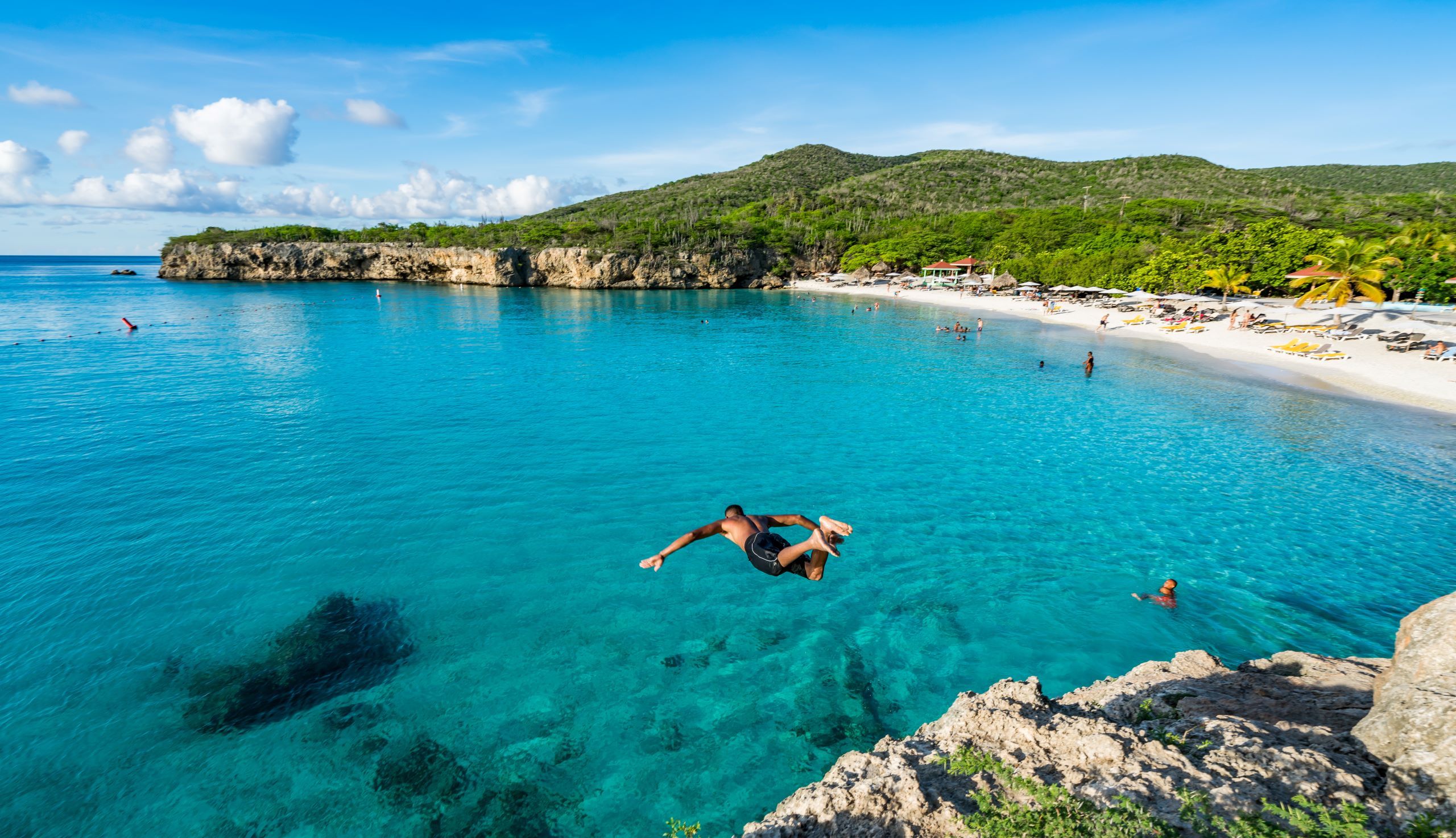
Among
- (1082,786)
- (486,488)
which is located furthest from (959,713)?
(486,488)

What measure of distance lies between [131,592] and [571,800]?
11.1 meters

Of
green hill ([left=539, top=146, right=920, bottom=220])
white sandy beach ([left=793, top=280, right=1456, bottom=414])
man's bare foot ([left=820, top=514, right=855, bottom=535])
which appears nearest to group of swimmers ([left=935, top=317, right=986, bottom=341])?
white sandy beach ([left=793, top=280, right=1456, bottom=414])

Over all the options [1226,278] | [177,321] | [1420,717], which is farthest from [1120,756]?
[177,321]

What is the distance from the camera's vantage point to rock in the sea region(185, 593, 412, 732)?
29.0ft

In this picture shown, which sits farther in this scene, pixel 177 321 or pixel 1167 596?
pixel 177 321

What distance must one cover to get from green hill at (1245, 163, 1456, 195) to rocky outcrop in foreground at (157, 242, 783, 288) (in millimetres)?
128895

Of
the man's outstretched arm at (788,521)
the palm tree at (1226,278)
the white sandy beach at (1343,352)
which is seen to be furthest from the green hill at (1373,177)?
the man's outstretched arm at (788,521)

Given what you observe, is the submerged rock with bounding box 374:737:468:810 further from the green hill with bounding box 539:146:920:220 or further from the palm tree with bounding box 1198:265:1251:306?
Result: the green hill with bounding box 539:146:920:220

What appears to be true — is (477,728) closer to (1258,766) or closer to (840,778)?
(840,778)

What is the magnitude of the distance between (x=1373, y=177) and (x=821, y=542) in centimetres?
21102

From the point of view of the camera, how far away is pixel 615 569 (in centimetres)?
1271

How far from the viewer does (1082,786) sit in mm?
4781

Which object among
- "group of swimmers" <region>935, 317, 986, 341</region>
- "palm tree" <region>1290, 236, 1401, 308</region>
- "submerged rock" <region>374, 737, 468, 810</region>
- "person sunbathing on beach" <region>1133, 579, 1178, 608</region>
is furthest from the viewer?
"group of swimmers" <region>935, 317, 986, 341</region>

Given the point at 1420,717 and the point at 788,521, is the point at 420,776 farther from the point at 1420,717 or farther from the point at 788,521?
the point at 1420,717
